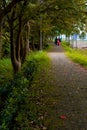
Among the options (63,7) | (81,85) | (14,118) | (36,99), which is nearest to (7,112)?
(14,118)

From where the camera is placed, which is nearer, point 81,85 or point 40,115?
point 40,115

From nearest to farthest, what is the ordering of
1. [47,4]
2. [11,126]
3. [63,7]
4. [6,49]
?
[11,126] < [63,7] < [47,4] < [6,49]

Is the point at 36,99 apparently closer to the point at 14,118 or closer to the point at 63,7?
the point at 14,118

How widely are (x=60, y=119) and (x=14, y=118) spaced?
144 cm

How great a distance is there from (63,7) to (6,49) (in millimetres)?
21165

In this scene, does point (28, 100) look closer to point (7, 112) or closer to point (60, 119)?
point (60, 119)

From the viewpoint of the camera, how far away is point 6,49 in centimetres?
3981

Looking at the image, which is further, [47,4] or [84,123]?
[47,4]

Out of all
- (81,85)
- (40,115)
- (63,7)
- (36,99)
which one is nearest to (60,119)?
(40,115)

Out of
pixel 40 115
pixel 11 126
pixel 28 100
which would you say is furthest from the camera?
pixel 28 100

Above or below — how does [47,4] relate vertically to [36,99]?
above

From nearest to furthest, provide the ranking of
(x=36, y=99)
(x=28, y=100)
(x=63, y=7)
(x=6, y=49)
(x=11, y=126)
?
(x=11, y=126) < (x=28, y=100) < (x=36, y=99) < (x=63, y=7) < (x=6, y=49)

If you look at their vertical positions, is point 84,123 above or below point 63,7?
below

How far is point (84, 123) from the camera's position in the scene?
8.70 m
